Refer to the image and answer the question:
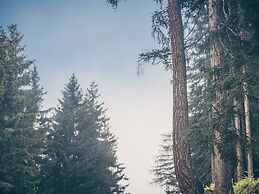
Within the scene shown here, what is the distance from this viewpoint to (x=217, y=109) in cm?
760

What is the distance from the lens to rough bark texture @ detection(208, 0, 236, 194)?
7309 millimetres

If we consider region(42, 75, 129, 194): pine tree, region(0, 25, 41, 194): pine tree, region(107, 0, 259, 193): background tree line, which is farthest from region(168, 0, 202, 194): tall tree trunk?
region(42, 75, 129, 194): pine tree

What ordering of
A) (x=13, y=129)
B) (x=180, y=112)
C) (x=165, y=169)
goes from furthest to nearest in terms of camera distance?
(x=165, y=169)
(x=13, y=129)
(x=180, y=112)

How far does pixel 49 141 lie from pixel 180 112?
24.4 m

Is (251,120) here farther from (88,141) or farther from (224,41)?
(88,141)

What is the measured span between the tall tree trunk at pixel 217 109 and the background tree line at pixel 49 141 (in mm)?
15455

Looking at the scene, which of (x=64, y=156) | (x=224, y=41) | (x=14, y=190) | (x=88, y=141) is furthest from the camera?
(x=88, y=141)

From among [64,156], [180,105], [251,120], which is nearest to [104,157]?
[64,156]

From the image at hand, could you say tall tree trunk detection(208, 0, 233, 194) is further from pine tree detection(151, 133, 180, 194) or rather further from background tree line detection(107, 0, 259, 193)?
pine tree detection(151, 133, 180, 194)

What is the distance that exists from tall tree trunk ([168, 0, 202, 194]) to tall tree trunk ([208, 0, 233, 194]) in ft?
2.12

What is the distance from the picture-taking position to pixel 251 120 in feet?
53.5

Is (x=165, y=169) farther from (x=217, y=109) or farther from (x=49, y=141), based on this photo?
(x=217, y=109)

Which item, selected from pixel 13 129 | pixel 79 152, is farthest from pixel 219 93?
pixel 79 152

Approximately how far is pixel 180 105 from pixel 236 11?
3105 mm
